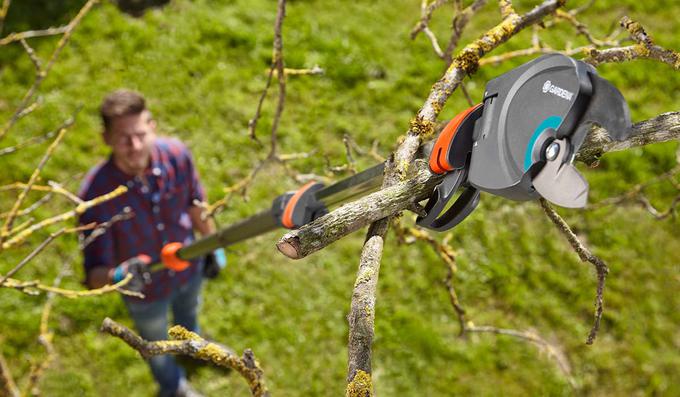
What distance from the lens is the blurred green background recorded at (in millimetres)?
4586

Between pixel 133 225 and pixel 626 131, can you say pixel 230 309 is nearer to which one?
pixel 133 225

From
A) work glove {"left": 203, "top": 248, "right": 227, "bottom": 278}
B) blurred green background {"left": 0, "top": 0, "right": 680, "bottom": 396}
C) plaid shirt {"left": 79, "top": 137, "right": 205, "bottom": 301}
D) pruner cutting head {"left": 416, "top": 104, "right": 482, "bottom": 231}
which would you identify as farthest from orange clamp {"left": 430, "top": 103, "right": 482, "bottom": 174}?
blurred green background {"left": 0, "top": 0, "right": 680, "bottom": 396}

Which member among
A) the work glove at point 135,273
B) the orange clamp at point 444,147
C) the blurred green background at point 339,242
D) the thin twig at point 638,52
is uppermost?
the thin twig at point 638,52

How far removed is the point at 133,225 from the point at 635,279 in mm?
3859

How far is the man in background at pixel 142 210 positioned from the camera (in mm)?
3213

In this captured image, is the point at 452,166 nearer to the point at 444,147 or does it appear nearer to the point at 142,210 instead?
the point at 444,147

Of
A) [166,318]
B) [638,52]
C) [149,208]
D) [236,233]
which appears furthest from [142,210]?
[638,52]

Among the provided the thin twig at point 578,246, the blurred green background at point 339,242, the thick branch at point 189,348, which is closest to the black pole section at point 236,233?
the thick branch at point 189,348

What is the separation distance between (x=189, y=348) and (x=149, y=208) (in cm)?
198

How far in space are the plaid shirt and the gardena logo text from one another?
105 inches

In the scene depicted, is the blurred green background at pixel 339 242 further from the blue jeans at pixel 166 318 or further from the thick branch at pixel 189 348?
the thick branch at pixel 189 348

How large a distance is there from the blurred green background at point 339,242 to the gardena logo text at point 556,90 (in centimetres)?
358

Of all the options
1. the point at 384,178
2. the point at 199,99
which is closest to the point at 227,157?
the point at 199,99

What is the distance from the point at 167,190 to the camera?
3516 mm
